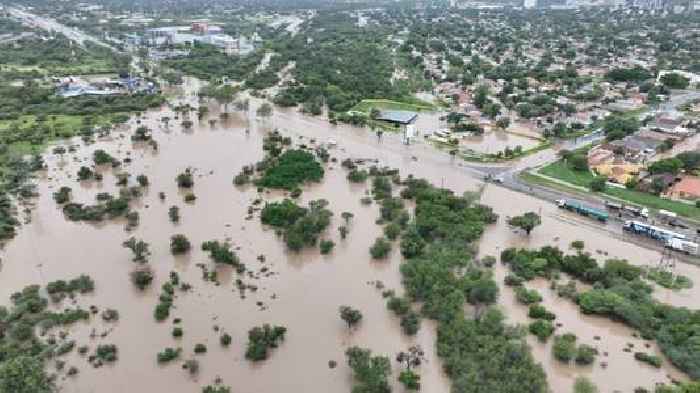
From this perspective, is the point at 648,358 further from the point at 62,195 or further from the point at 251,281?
the point at 62,195

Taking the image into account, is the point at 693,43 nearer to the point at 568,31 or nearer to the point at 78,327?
the point at 568,31

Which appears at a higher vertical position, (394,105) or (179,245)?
(394,105)

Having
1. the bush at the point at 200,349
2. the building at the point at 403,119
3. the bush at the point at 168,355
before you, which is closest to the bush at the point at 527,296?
the bush at the point at 200,349

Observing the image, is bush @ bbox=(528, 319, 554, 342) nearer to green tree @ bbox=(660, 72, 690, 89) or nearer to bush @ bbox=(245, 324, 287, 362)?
bush @ bbox=(245, 324, 287, 362)

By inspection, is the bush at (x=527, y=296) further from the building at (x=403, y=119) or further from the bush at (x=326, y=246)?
the building at (x=403, y=119)

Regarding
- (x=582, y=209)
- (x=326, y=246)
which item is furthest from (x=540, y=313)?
(x=326, y=246)

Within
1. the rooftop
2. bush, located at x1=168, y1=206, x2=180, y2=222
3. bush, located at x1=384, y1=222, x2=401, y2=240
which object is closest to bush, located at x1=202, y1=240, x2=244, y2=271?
bush, located at x1=168, y1=206, x2=180, y2=222
